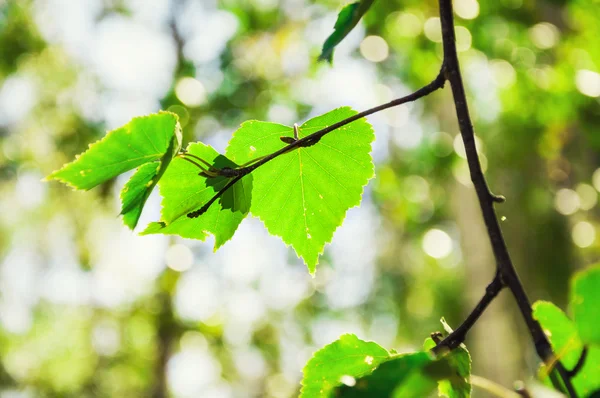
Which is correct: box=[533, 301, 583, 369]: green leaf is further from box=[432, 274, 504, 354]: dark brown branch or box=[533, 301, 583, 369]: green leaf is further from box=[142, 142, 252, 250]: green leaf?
box=[142, 142, 252, 250]: green leaf

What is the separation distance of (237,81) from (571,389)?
3326mm

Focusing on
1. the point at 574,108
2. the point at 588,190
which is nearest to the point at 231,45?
the point at 574,108

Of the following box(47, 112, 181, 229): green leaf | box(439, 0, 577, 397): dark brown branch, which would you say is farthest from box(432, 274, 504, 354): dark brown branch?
box(47, 112, 181, 229): green leaf

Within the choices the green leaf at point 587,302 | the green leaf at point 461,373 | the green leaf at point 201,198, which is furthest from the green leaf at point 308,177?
the green leaf at point 587,302

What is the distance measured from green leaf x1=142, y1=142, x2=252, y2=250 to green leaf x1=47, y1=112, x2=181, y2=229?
3 cm

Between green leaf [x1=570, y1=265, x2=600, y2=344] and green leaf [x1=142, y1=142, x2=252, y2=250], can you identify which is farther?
green leaf [x1=142, y1=142, x2=252, y2=250]

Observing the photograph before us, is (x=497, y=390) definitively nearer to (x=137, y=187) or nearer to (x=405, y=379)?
(x=405, y=379)

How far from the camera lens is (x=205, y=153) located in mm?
474

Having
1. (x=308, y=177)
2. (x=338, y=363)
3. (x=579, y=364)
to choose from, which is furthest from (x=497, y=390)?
(x=308, y=177)

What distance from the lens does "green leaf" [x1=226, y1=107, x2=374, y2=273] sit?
52 cm

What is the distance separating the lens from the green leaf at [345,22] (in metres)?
0.41

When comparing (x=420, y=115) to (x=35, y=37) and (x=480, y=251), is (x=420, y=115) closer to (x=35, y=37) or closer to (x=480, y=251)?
(x=480, y=251)

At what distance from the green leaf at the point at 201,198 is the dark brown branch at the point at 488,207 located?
21 cm

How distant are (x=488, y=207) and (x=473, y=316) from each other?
0.27ft
